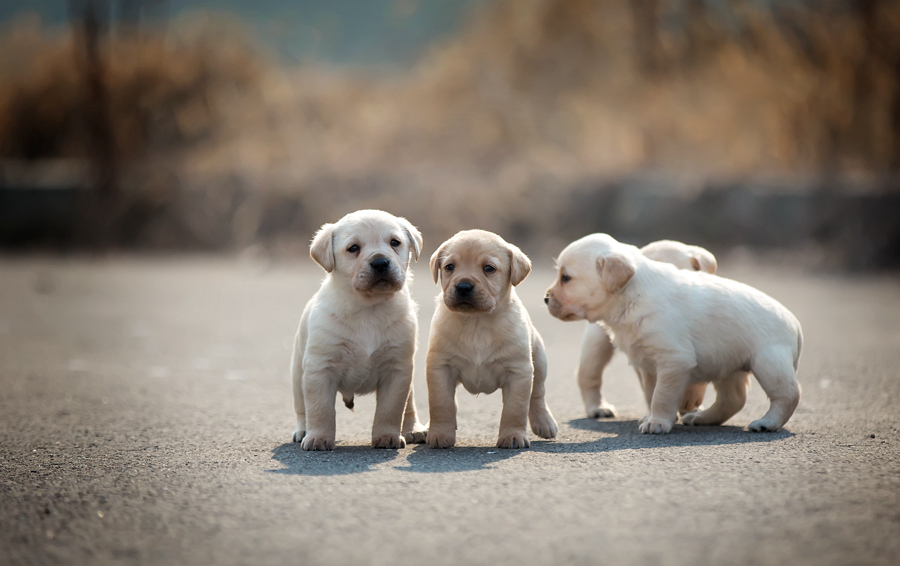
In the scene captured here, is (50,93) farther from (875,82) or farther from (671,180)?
(875,82)

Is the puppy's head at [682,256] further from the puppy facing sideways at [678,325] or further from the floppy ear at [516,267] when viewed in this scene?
the floppy ear at [516,267]

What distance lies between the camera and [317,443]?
443cm

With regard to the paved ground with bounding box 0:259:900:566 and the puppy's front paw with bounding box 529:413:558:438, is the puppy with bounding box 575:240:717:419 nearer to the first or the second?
the paved ground with bounding box 0:259:900:566

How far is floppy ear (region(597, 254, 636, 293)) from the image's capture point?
4992 millimetres

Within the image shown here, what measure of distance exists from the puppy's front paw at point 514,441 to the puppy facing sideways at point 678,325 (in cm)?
78

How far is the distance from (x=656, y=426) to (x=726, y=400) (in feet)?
2.28

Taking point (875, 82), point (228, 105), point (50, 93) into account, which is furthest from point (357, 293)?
point (50, 93)

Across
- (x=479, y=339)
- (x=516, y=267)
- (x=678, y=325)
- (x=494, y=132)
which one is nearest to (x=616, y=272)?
(x=678, y=325)

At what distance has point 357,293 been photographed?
15.0 feet

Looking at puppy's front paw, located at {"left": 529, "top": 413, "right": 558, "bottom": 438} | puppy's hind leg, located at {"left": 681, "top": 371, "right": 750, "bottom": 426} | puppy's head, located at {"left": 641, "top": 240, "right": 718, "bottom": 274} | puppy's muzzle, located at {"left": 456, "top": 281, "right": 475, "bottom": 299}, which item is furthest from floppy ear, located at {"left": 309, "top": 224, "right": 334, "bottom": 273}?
puppy's hind leg, located at {"left": 681, "top": 371, "right": 750, "bottom": 426}

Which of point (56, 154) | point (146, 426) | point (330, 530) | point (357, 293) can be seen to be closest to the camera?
point (330, 530)

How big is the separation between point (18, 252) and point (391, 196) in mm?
9024

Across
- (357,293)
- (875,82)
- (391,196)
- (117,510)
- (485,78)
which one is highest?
(485,78)

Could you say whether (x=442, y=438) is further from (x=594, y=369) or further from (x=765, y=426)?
(x=765, y=426)
